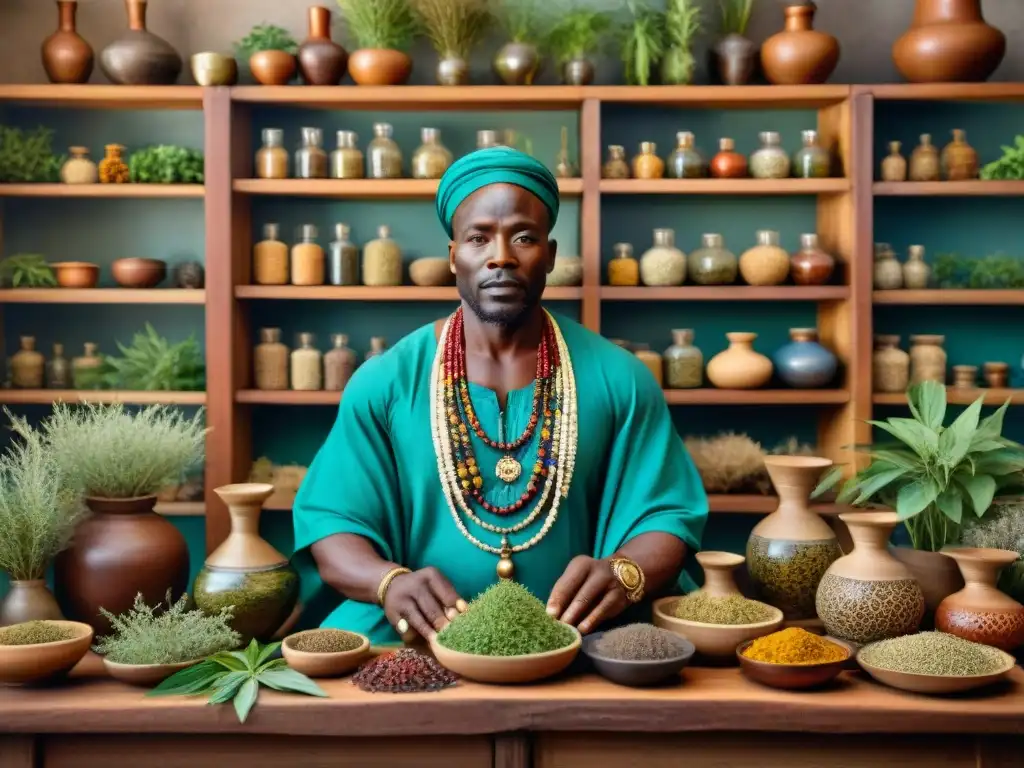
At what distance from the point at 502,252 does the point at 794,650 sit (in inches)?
36.0

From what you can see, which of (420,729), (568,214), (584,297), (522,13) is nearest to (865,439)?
(584,297)

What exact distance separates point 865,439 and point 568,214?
1437 millimetres

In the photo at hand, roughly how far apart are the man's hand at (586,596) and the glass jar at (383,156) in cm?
242

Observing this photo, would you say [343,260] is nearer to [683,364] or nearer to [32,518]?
[683,364]

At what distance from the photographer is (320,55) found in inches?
152

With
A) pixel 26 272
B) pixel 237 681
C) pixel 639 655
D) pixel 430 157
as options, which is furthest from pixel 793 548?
pixel 26 272

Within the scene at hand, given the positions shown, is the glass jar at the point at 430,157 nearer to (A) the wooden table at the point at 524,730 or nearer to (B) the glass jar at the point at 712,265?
(B) the glass jar at the point at 712,265

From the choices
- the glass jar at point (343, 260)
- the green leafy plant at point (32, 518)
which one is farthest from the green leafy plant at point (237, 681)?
the glass jar at point (343, 260)

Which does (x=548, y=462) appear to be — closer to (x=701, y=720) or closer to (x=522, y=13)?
(x=701, y=720)

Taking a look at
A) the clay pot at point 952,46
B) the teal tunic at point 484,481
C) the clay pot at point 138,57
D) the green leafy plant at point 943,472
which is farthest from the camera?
the clay pot at point 138,57

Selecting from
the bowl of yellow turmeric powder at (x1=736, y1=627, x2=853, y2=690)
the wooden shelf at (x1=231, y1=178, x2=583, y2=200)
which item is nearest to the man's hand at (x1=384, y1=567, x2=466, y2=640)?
the bowl of yellow turmeric powder at (x1=736, y1=627, x2=853, y2=690)

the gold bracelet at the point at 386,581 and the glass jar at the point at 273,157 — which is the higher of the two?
the glass jar at the point at 273,157

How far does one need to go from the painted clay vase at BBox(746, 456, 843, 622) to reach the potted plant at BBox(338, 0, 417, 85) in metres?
2.46

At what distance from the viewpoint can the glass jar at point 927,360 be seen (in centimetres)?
398
